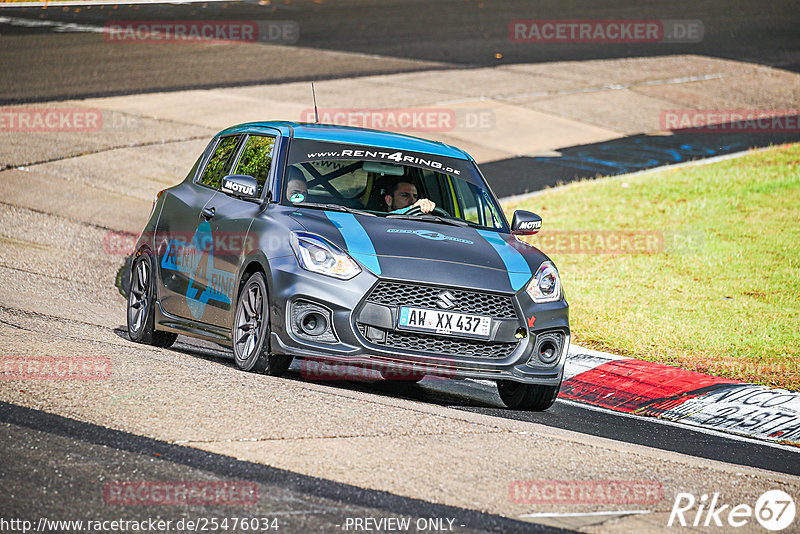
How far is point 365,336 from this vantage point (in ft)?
23.7

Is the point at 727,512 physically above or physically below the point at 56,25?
below

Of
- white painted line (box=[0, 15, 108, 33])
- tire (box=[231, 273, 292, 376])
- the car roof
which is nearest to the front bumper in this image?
tire (box=[231, 273, 292, 376])

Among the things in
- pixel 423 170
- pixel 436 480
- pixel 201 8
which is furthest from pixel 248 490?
pixel 201 8

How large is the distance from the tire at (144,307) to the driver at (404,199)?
207cm

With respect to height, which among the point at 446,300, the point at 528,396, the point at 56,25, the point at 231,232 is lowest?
the point at 528,396

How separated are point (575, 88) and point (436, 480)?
20734 mm

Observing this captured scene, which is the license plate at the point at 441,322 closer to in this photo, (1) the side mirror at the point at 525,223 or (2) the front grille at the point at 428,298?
(2) the front grille at the point at 428,298

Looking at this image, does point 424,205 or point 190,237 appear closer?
point 424,205

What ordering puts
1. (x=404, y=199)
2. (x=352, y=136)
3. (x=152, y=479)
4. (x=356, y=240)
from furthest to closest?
(x=352, y=136)
(x=404, y=199)
(x=356, y=240)
(x=152, y=479)

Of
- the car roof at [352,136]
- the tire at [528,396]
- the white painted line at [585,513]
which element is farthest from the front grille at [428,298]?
the white painted line at [585,513]

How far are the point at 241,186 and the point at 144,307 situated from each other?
1893 mm

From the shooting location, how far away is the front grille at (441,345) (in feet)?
23.8

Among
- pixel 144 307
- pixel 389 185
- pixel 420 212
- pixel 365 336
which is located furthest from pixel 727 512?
pixel 144 307

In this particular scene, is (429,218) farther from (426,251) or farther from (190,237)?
(190,237)
